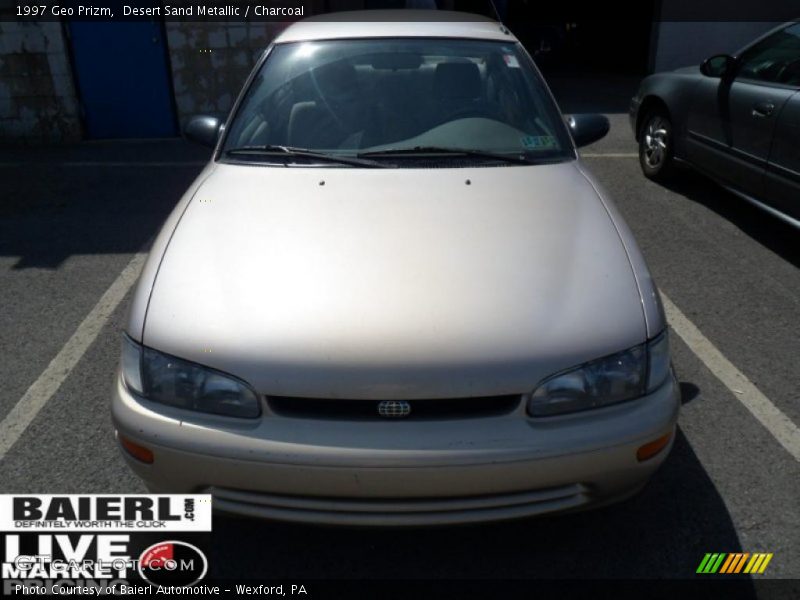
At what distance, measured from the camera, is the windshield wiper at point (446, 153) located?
297cm

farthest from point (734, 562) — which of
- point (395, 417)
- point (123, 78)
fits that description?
point (123, 78)

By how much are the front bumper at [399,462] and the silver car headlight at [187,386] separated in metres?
0.04

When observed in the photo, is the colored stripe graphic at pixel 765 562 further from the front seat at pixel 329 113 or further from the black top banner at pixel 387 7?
the black top banner at pixel 387 7

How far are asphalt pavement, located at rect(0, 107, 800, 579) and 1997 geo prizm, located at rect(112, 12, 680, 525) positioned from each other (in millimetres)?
354

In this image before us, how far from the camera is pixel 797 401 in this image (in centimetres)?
320

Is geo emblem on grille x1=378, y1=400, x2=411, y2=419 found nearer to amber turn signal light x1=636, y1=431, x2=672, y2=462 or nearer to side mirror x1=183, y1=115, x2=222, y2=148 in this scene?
amber turn signal light x1=636, y1=431, x2=672, y2=462

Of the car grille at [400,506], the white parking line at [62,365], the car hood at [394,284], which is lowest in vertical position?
the white parking line at [62,365]

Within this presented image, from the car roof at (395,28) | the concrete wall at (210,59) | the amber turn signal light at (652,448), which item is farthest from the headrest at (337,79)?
the concrete wall at (210,59)

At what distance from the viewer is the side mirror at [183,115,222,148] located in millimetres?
3596

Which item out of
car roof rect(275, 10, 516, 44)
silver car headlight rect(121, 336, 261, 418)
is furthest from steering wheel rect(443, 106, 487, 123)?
silver car headlight rect(121, 336, 261, 418)

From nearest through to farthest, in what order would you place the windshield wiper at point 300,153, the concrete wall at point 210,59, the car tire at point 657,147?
the windshield wiper at point 300,153
the car tire at point 657,147
the concrete wall at point 210,59

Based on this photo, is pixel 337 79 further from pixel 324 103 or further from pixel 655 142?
pixel 655 142

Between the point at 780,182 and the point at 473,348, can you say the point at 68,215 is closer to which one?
the point at 473,348

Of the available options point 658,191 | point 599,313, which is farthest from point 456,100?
point 658,191
